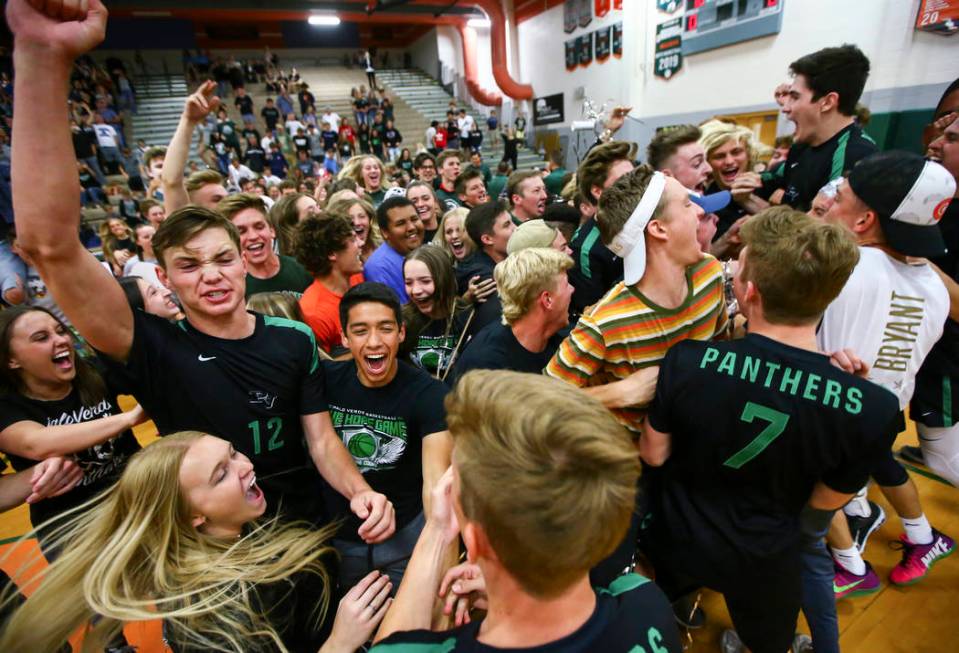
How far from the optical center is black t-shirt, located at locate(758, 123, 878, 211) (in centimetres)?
278

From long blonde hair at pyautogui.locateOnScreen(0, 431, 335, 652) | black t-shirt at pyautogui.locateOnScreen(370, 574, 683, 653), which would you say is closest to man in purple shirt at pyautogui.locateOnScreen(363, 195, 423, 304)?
long blonde hair at pyautogui.locateOnScreen(0, 431, 335, 652)

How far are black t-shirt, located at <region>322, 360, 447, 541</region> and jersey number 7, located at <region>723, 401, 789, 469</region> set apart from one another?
1.19 m

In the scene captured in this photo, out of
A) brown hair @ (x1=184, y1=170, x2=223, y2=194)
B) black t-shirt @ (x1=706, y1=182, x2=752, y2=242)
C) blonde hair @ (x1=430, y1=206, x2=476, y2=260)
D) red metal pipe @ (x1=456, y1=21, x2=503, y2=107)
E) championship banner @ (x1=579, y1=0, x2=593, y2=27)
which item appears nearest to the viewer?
black t-shirt @ (x1=706, y1=182, x2=752, y2=242)

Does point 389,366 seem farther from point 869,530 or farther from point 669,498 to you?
point 869,530

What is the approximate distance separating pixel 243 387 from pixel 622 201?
165 centimetres

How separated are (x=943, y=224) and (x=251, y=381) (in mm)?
3451

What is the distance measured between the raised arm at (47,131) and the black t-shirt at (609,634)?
135cm

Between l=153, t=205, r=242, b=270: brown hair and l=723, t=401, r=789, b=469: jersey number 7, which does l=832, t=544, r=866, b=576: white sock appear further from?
l=153, t=205, r=242, b=270: brown hair

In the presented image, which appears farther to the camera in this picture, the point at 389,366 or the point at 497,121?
the point at 497,121

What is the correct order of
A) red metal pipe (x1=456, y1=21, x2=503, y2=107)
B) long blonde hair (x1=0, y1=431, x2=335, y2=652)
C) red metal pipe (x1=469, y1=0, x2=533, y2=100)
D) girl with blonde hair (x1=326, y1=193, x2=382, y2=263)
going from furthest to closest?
red metal pipe (x1=456, y1=21, x2=503, y2=107) < red metal pipe (x1=469, y1=0, x2=533, y2=100) < girl with blonde hair (x1=326, y1=193, x2=382, y2=263) < long blonde hair (x1=0, y1=431, x2=335, y2=652)

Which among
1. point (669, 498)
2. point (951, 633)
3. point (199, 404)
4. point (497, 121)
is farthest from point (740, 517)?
point (497, 121)

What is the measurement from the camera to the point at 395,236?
3.69 metres

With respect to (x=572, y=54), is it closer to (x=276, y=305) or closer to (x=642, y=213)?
(x=276, y=305)

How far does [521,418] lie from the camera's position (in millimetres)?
886
